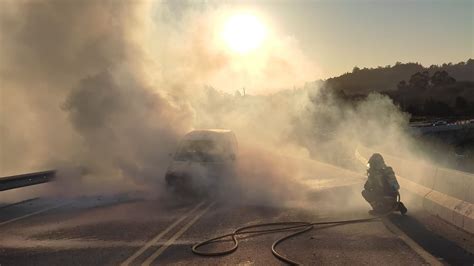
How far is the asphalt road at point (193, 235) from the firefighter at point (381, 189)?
39cm

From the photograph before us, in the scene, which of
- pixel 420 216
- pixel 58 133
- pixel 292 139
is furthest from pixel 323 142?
pixel 420 216

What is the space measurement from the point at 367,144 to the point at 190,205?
18509 millimetres

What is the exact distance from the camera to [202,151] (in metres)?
16.8

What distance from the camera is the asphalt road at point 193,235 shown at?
771 cm

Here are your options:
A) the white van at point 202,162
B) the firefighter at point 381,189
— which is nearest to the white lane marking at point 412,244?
the firefighter at point 381,189

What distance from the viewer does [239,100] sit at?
36.3 metres

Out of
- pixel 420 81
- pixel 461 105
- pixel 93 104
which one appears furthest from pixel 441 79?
pixel 93 104

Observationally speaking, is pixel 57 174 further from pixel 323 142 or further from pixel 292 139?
pixel 323 142

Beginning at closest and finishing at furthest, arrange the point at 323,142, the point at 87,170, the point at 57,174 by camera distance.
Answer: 1. the point at 57,174
2. the point at 87,170
3. the point at 323,142

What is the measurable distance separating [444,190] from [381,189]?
123 centimetres

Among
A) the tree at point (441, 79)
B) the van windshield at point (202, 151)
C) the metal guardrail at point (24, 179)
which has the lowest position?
the metal guardrail at point (24, 179)

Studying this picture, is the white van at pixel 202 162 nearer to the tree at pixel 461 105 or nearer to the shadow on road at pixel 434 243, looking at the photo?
the shadow on road at pixel 434 243

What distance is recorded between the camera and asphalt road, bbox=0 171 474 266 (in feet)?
25.3

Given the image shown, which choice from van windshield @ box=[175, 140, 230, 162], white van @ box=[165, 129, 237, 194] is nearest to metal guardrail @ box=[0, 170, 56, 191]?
white van @ box=[165, 129, 237, 194]
